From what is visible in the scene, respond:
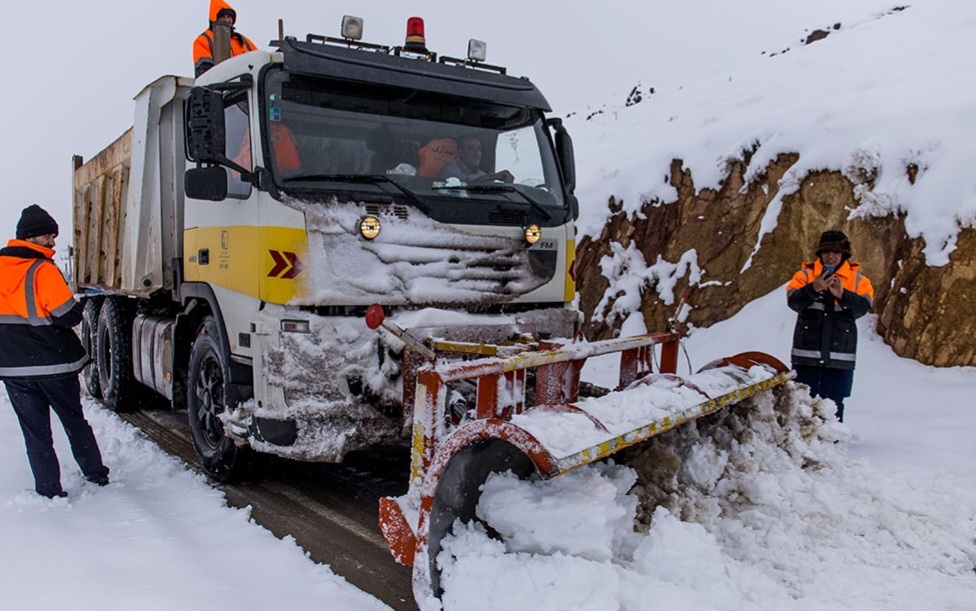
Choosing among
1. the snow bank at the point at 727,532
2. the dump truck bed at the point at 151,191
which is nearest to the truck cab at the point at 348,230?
the dump truck bed at the point at 151,191

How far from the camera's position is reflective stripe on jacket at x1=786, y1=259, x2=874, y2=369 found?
5.04 metres

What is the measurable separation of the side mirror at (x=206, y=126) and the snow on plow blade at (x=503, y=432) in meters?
1.84

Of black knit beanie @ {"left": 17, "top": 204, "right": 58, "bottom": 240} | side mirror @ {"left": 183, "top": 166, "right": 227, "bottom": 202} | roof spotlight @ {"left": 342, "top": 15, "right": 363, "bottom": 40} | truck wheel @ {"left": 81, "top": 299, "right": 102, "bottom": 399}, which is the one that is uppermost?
roof spotlight @ {"left": 342, "top": 15, "right": 363, "bottom": 40}

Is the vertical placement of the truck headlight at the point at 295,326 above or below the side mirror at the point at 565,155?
below

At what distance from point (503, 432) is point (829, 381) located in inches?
142

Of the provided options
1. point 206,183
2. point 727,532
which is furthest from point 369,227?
point 727,532

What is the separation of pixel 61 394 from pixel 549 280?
3102 mm

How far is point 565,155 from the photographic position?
5.04 meters

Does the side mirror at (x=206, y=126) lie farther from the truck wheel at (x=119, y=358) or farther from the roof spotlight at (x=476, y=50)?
the truck wheel at (x=119, y=358)

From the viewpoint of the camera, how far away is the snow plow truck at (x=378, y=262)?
12.5 ft

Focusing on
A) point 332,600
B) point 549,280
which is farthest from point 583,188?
point 332,600

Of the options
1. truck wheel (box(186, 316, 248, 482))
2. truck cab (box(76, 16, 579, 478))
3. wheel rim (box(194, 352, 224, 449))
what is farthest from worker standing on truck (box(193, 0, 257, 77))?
wheel rim (box(194, 352, 224, 449))

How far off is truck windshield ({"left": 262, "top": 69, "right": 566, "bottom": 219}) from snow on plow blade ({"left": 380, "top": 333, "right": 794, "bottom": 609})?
49.0 inches

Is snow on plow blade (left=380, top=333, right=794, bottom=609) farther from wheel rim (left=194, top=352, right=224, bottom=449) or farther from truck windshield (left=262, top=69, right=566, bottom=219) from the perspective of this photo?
wheel rim (left=194, top=352, right=224, bottom=449)
